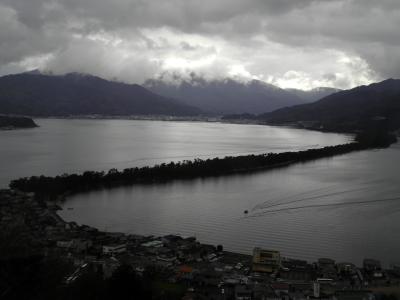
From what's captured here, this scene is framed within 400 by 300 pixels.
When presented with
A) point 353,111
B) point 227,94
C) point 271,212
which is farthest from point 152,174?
point 227,94

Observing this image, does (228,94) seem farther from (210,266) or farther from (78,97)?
(210,266)

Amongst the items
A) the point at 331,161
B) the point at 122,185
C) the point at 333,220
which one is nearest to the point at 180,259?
the point at 333,220

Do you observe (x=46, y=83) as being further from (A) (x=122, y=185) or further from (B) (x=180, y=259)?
(B) (x=180, y=259)

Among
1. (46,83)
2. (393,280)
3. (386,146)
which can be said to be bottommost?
(393,280)

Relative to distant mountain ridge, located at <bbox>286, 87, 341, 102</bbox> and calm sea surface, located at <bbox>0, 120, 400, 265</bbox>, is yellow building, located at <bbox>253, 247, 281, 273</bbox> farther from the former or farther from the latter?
distant mountain ridge, located at <bbox>286, 87, 341, 102</bbox>

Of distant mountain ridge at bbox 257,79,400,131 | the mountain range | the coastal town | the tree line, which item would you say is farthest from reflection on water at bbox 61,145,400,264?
the mountain range
